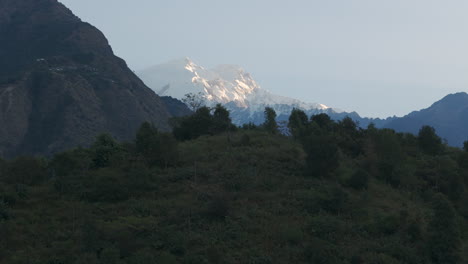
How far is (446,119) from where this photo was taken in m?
168

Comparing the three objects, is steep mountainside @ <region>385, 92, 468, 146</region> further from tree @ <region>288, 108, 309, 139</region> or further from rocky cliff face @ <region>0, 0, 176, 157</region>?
tree @ <region>288, 108, 309, 139</region>

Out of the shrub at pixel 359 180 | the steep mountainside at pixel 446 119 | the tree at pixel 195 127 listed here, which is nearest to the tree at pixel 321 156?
the shrub at pixel 359 180

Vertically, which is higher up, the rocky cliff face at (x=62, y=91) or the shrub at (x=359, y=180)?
the rocky cliff face at (x=62, y=91)

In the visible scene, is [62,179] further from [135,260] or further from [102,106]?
[102,106]

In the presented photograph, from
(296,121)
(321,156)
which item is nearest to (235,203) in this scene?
(321,156)

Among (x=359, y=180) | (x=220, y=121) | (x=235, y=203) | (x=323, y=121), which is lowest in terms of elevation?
(x=235, y=203)

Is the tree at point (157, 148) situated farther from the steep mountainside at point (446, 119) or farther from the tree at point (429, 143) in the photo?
the steep mountainside at point (446, 119)

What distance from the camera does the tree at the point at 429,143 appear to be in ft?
167

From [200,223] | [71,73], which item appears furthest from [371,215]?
[71,73]

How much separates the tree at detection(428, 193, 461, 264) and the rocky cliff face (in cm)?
8560

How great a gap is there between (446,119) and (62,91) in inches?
5140

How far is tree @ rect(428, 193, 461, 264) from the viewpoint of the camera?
2550cm

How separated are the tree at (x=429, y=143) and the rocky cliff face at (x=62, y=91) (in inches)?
2808

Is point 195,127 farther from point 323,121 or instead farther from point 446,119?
point 446,119
